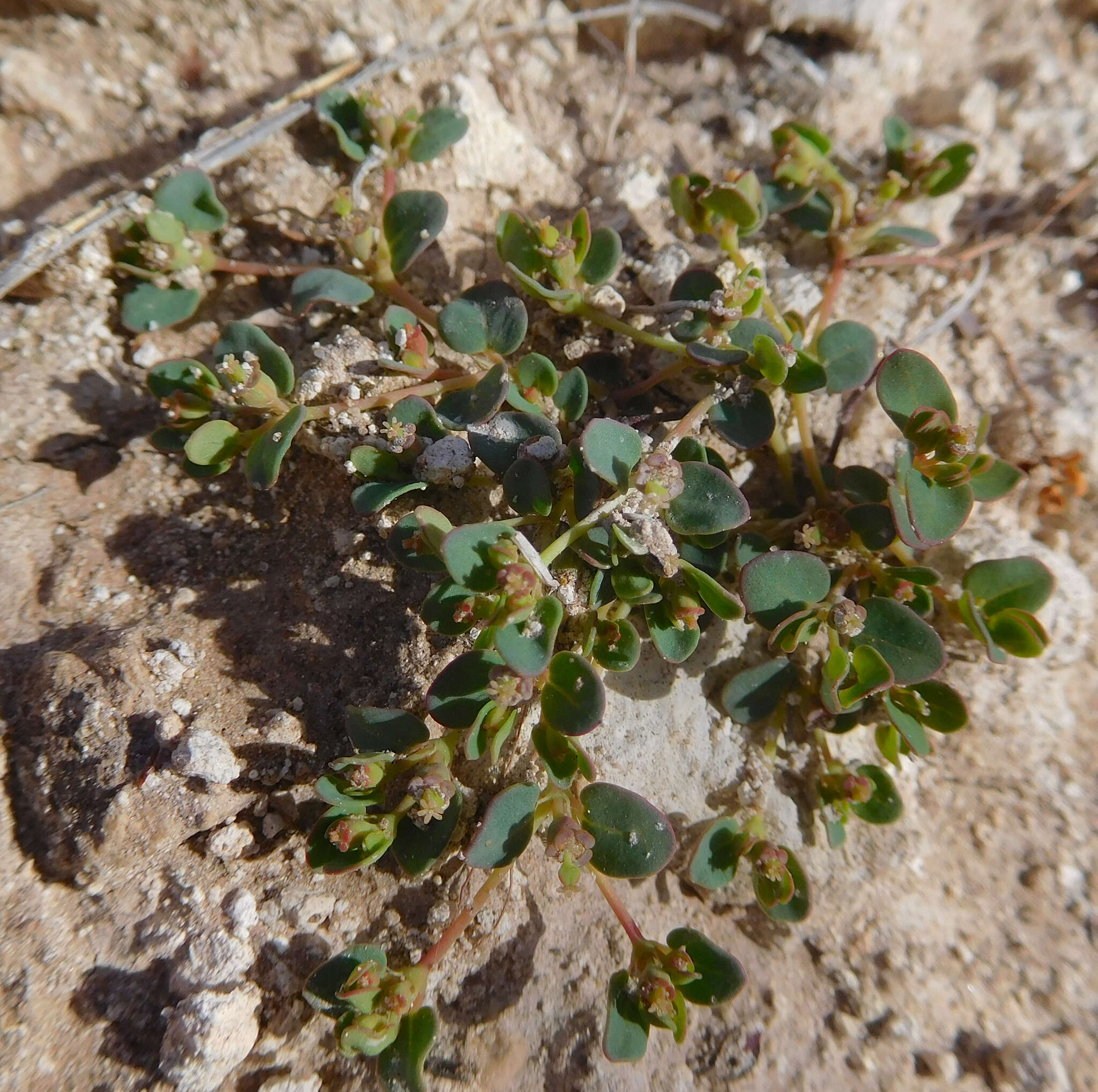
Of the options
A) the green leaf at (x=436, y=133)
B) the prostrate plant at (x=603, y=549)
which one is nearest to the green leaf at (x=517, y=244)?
the prostrate plant at (x=603, y=549)

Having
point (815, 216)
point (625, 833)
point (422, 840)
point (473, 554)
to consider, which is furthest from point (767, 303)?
point (422, 840)

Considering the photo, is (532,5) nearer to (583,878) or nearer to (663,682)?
(663,682)

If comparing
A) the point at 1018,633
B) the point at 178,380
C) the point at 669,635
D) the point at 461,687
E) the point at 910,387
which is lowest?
the point at 461,687

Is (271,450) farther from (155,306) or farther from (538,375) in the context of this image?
(155,306)

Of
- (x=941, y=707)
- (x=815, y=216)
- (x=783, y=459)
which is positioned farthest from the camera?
(x=815, y=216)

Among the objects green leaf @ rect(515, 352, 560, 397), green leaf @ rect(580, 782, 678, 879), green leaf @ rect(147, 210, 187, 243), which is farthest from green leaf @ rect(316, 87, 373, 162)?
green leaf @ rect(580, 782, 678, 879)

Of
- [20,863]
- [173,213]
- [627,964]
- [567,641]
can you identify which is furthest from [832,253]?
[20,863]
